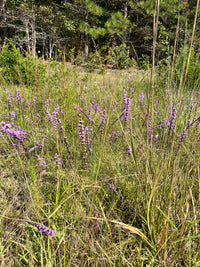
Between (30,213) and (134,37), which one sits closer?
(30,213)

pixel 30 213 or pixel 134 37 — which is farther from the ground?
pixel 134 37

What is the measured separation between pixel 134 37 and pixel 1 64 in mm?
10558

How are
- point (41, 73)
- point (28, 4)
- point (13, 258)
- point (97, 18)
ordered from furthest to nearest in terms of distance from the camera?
point (97, 18), point (28, 4), point (41, 73), point (13, 258)

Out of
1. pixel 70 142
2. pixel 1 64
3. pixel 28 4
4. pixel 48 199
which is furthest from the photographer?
pixel 28 4

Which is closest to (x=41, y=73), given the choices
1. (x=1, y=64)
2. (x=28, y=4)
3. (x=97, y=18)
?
(x=1, y=64)

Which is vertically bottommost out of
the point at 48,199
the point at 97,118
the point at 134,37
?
the point at 48,199

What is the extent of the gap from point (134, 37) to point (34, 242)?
1382 centimetres

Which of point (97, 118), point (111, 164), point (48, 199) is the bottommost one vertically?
point (48, 199)

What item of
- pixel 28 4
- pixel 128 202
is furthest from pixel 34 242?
pixel 28 4

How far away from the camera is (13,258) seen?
93cm

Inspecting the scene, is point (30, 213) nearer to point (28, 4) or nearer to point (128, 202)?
point (128, 202)

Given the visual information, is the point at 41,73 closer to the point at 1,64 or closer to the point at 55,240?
the point at 1,64

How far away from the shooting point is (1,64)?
14.5 feet

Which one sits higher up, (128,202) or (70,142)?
(70,142)
